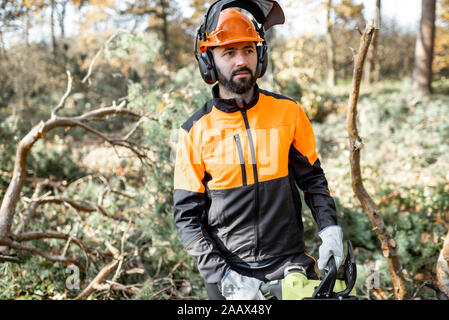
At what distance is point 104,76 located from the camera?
37.9 feet

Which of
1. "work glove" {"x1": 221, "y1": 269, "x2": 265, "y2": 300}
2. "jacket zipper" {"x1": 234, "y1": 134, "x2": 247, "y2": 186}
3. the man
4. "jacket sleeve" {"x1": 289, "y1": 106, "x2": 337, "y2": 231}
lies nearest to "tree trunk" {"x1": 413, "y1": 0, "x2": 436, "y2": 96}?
"jacket sleeve" {"x1": 289, "y1": 106, "x2": 337, "y2": 231}

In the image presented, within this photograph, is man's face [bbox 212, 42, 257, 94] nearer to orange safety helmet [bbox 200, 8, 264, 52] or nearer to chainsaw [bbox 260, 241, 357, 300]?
orange safety helmet [bbox 200, 8, 264, 52]

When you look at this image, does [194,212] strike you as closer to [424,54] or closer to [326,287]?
[326,287]

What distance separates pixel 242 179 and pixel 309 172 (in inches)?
17.1

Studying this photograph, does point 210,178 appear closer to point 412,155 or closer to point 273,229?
point 273,229

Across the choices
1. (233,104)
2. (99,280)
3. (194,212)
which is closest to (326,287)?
(194,212)

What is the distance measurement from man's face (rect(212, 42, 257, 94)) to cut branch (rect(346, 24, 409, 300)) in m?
0.66

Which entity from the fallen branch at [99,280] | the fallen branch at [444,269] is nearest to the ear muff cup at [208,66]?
the fallen branch at [444,269]

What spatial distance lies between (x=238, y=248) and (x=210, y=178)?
0.42 meters

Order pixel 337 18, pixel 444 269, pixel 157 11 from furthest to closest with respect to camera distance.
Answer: pixel 337 18 < pixel 157 11 < pixel 444 269


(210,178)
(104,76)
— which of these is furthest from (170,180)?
(104,76)

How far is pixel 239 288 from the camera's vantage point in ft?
5.69

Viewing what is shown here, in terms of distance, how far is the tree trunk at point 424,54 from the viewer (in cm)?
1003

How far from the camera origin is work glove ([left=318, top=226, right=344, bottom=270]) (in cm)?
181
